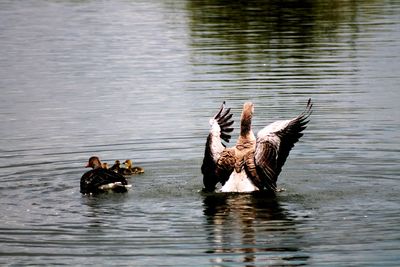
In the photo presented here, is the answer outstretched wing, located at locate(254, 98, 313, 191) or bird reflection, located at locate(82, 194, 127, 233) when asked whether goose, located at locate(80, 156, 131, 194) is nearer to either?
bird reflection, located at locate(82, 194, 127, 233)

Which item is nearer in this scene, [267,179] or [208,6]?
[267,179]

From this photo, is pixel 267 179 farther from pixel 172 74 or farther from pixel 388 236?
pixel 172 74

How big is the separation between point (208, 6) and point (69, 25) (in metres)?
7.07

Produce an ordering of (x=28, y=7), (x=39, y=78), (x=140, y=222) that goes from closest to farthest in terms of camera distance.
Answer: (x=140, y=222) → (x=39, y=78) → (x=28, y=7)

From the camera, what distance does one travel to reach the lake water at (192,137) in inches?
581

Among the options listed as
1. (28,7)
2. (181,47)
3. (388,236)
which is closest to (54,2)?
(28,7)

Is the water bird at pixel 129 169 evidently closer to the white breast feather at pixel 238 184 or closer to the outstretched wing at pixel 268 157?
the white breast feather at pixel 238 184

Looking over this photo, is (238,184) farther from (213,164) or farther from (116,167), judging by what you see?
(116,167)

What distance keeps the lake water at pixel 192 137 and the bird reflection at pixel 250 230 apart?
0.09 ft

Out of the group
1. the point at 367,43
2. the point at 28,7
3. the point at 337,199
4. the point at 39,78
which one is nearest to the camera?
the point at 337,199

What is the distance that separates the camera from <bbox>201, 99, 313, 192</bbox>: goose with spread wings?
17.7 meters

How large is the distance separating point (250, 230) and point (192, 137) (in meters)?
6.85

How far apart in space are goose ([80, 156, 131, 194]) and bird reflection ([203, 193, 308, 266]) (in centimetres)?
121

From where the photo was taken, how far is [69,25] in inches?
1855
